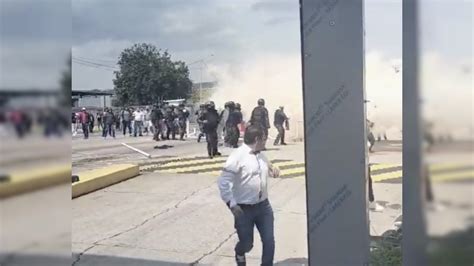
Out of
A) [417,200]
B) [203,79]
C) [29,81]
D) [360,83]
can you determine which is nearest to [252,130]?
[203,79]

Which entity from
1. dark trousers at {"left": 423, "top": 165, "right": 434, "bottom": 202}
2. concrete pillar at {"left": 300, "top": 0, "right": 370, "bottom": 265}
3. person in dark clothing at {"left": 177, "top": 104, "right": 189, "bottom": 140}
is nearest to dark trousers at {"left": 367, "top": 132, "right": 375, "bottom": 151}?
concrete pillar at {"left": 300, "top": 0, "right": 370, "bottom": 265}

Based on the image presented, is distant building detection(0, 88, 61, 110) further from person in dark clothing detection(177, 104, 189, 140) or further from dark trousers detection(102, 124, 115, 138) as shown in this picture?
dark trousers detection(102, 124, 115, 138)

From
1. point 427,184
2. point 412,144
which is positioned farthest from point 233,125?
point 427,184

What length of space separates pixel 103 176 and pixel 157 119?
1.56 metres

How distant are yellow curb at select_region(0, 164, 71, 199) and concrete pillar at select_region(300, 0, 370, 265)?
1.29 meters

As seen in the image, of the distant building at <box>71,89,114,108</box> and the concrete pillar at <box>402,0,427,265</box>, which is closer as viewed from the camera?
the concrete pillar at <box>402,0,427,265</box>

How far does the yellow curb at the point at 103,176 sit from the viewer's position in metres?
4.57

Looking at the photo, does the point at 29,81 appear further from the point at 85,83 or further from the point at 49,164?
the point at 85,83

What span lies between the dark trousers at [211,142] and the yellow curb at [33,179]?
4.03 ft

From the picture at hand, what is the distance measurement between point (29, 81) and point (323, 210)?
1.62m

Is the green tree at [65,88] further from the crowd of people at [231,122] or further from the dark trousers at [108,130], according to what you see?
the dark trousers at [108,130]

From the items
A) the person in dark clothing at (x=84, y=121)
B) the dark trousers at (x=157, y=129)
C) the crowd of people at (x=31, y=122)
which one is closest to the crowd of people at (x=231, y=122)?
the dark trousers at (x=157, y=129)

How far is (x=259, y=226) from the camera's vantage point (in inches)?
126

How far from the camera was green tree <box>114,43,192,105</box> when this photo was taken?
333 centimetres
